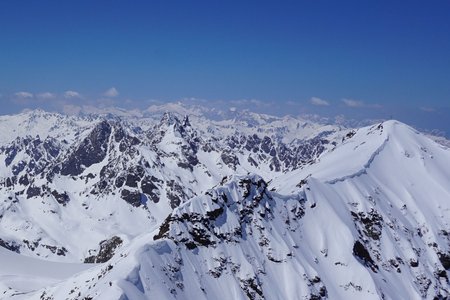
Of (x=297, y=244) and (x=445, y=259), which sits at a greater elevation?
(x=297, y=244)

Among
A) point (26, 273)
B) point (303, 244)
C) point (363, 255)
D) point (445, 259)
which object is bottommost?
point (445, 259)

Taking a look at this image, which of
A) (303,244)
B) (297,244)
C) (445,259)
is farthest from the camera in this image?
(445,259)

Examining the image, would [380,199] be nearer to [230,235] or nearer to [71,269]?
[230,235]

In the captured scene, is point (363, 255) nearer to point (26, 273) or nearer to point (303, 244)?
point (303, 244)

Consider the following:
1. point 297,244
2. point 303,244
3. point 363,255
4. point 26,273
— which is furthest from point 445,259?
point 26,273

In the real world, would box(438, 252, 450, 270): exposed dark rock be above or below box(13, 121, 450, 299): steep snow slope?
below

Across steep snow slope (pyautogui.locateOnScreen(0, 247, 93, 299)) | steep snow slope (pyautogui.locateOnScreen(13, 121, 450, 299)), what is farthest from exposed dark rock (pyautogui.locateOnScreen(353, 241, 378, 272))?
steep snow slope (pyautogui.locateOnScreen(0, 247, 93, 299))

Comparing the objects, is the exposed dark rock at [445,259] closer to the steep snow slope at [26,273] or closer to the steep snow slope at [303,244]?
the steep snow slope at [303,244]

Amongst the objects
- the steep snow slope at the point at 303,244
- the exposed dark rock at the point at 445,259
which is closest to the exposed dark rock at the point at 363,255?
the steep snow slope at the point at 303,244

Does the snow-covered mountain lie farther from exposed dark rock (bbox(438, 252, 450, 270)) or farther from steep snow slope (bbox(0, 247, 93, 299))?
steep snow slope (bbox(0, 247, 93, 299))
